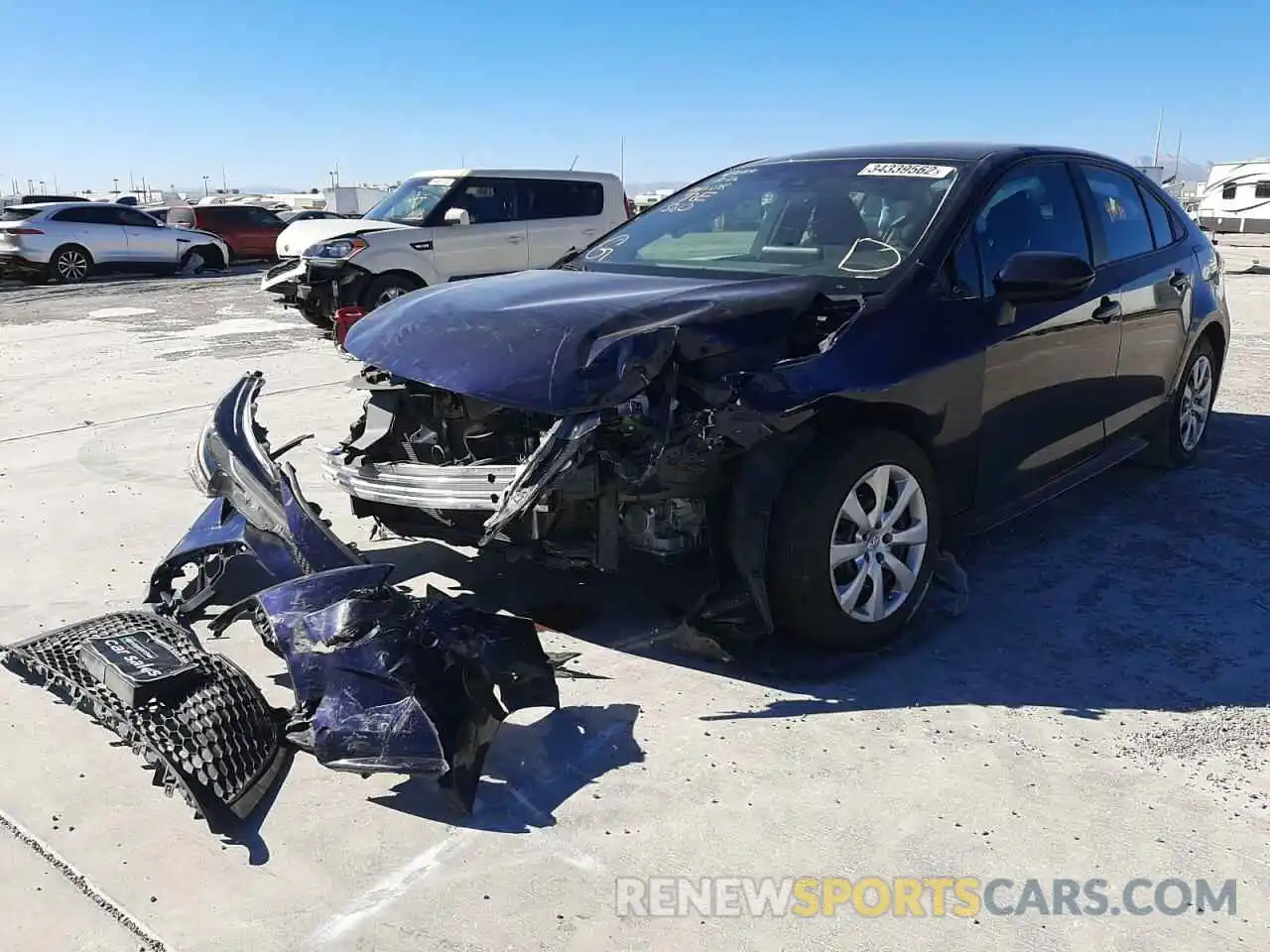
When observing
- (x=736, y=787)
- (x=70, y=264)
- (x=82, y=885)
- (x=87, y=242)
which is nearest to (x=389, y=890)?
(x=82, y=885)

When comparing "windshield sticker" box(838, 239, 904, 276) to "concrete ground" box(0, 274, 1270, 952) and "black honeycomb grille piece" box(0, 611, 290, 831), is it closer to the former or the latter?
"concrete ground" box(0, 274, 1270, 952)

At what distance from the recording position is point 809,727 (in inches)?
134

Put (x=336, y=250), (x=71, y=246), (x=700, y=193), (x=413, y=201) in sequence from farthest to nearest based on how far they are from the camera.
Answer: (x=71, y=246)
(x=413, y=201)
(x=336, y=250)
(x=700, y=193)

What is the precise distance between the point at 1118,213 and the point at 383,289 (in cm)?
821

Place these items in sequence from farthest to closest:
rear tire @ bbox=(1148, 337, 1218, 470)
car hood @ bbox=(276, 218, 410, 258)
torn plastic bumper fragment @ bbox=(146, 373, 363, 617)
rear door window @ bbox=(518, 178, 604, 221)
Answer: rear door window @ bbox=(518, 178, 604, 221)
car hood @ bbox=(276, 218, 410, 258)
rear tire @ bbox=(1148, 337, 1218, 470)
torn plastic bumper fragment @ bbox=(146, 373, 363, 617)

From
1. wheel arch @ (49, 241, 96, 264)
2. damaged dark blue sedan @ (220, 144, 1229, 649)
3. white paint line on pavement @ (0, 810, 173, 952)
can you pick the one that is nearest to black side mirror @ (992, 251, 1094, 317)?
damaged dark blue sedan @ (220, 144, 1229, 649)

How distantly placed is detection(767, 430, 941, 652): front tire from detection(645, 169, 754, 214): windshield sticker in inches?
72.4

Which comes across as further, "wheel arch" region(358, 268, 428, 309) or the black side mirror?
"wheel arch" region(358, 268, 428, 309)

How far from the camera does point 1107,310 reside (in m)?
4.84

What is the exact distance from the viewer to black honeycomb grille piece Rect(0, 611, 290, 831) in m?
2.94

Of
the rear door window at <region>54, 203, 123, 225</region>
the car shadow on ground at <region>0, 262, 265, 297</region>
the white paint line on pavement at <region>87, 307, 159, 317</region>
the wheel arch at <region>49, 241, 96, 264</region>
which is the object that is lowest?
the white paint line on pavement at <region>87, 307, 159, 317</region>

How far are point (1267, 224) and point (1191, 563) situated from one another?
3008cm

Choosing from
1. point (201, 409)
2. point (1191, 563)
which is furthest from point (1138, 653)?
point (201, 409)

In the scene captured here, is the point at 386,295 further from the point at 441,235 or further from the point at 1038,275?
the point at 1038,275
